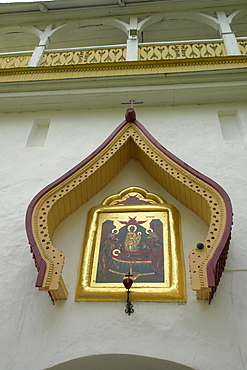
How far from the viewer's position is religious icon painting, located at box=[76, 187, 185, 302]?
372 cm

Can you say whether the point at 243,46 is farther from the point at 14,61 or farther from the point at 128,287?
the point at 128,287

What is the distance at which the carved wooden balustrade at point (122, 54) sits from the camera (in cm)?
677

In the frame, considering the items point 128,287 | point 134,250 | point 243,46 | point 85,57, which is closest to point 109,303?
point 128,287

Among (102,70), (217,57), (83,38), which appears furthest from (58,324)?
(83,38)

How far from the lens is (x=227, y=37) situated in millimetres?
7020

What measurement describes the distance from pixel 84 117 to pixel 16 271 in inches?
129

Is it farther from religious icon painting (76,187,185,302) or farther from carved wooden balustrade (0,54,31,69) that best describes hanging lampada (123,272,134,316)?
carved wooden balustrade (0,54,31,69)

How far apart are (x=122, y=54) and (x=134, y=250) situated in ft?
14.8

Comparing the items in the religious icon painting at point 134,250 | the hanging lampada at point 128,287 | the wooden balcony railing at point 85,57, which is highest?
the wooden balcony railing at point 85,57

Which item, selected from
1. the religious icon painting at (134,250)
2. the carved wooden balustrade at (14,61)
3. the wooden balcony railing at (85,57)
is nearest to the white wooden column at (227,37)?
the wooden balcony railing at (85,57)

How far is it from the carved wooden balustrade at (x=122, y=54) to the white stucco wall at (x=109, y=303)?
4.73ft

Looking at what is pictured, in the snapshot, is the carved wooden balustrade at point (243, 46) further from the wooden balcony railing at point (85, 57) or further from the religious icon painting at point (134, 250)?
the religious icon painting at point (134, 250)

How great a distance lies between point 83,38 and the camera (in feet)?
31.0

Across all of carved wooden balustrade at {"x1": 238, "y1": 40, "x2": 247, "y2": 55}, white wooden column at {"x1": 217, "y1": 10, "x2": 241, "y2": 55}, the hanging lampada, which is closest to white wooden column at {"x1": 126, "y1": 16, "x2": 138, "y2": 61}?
white wooden column at {"x1": 217, "y1": 10, "x2": 241, "y2": 55}
